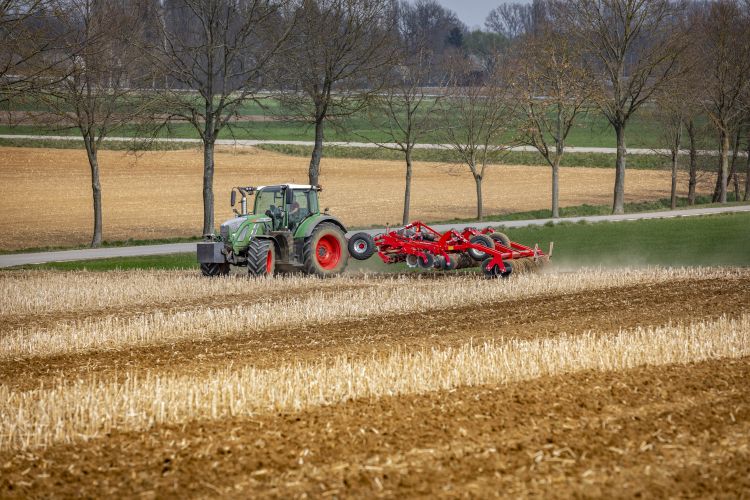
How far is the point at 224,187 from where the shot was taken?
186ft

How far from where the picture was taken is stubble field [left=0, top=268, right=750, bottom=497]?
804 cm

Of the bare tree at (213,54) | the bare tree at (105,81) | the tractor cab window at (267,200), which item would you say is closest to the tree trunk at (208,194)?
the bare tree at (213,54)

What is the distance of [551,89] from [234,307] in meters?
30.2

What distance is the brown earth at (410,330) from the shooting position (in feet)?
43.9

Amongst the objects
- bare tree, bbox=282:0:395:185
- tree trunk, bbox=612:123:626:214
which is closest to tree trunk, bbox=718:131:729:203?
tree trunk, bbox=612:123:626:214

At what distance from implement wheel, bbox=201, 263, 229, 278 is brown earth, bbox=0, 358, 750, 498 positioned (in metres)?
13.8

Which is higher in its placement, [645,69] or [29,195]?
[645,69]

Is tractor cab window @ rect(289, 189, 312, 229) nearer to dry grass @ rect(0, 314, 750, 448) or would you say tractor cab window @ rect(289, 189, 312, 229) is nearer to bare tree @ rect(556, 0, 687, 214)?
dry grass @ rect(0, 314, 750, 448)

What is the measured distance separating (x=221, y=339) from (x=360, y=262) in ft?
40.1

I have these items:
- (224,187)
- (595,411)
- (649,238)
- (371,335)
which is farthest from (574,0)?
(595,411)

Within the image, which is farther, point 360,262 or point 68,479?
point 360,262

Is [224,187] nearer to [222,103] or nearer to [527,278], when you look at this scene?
[222,103]

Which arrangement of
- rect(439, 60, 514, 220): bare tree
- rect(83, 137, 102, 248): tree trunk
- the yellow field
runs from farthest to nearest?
rect(439, 60, 514, 220): bare tree → the yellow field → rect(83, 137, 102, 248): tree trunk

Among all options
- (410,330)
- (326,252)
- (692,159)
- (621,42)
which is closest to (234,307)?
(410,330)
